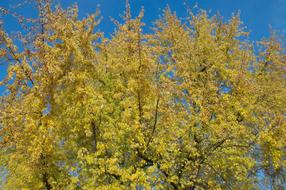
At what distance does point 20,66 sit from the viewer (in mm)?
17641

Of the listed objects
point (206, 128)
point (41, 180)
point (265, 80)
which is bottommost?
point (41, 180)

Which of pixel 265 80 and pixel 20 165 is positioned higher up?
pixel 265 80

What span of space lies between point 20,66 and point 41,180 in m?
5.67

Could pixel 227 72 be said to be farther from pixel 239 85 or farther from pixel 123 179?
pixel 123 179

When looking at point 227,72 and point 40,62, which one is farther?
point 227,72

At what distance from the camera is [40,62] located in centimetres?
1786

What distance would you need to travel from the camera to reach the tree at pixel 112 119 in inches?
656

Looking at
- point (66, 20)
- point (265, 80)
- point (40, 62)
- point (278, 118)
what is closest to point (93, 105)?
point (40, 62)

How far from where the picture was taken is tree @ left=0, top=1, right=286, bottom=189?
16.7 m

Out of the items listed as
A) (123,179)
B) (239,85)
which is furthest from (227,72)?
(123,179)

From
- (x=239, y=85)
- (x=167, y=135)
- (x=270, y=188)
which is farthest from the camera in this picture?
(x=270, y=188)

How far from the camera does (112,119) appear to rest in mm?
17328

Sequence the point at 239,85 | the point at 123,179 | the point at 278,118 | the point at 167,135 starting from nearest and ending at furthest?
the point at 123,179, the point at 167,135, the point at 278,118, the point at 239,85

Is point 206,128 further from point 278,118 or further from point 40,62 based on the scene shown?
point 40,62
